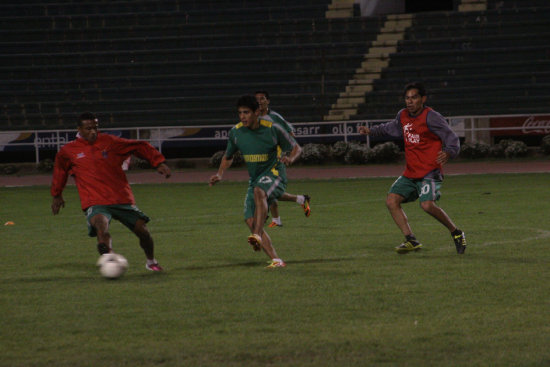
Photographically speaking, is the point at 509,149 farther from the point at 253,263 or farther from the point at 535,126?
the point at 253,263

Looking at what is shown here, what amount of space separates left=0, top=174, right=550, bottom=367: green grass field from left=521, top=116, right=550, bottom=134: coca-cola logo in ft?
49.0

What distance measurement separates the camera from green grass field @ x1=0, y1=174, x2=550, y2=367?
5.66 meters

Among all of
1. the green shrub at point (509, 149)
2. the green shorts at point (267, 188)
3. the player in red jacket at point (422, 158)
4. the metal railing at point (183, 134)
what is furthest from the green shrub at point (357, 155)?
the green shorts at point (267, 188)

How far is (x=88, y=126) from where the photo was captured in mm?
9000

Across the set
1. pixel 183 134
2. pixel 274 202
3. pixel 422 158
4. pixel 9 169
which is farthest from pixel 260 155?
pixel 9 169

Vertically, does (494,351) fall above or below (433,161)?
below

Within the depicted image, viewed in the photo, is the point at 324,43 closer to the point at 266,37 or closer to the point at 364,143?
the point at 266,37

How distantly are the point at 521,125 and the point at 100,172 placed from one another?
22.1 metres

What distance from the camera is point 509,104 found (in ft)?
104

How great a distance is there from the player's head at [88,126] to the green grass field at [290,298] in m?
1.36

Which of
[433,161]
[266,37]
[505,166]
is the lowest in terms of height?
[505,166]

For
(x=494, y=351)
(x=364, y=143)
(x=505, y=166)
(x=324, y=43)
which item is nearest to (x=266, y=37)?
(x=324, y=43)

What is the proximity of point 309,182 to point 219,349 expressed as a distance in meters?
17.7

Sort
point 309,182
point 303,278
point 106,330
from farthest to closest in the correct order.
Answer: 1. point 309,182
2. point 303,278
3. point 106,330
